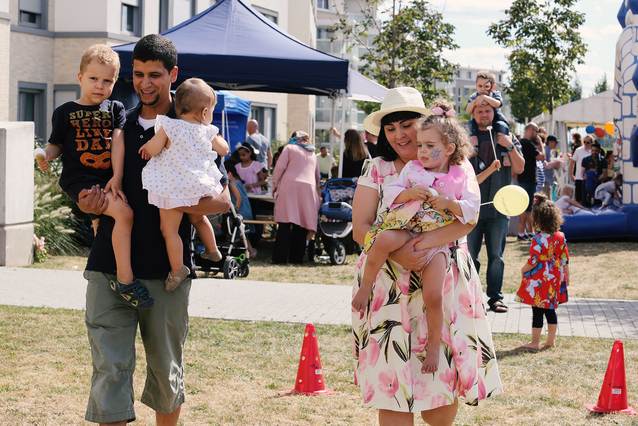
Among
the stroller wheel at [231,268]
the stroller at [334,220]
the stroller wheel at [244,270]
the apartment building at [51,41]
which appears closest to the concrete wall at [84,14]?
the apartment building at [51,41]

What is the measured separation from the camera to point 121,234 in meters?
4.54

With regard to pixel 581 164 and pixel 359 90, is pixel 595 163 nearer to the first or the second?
pixel 581 164

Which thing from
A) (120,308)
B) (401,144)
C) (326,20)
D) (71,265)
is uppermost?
(326,20)

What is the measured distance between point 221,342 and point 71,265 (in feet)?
18.1

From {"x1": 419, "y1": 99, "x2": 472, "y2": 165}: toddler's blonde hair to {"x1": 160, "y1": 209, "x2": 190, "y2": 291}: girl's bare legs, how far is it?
43.4 inches

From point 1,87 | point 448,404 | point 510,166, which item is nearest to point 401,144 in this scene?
point 448,404

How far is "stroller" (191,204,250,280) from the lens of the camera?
41.2 ft

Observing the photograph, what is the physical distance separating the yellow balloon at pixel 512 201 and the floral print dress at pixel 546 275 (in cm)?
251

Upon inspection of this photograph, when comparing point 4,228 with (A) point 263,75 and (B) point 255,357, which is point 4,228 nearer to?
(A) point 263,75

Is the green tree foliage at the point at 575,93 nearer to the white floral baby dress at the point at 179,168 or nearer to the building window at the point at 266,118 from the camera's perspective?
the building window at the point at 266,118

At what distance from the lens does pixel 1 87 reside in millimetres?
22828

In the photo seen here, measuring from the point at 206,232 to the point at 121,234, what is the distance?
47 centimetres

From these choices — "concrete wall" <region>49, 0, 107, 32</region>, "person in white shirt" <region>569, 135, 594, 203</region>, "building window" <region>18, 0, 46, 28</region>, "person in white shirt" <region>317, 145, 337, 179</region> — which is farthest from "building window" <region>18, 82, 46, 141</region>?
"person in white shirt" <region>569, 135, 594, 203</region>

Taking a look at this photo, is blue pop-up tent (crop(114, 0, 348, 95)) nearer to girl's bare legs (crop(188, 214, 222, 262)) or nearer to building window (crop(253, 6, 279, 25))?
girl's bare legs (crop(188, 214, 222, 262))
